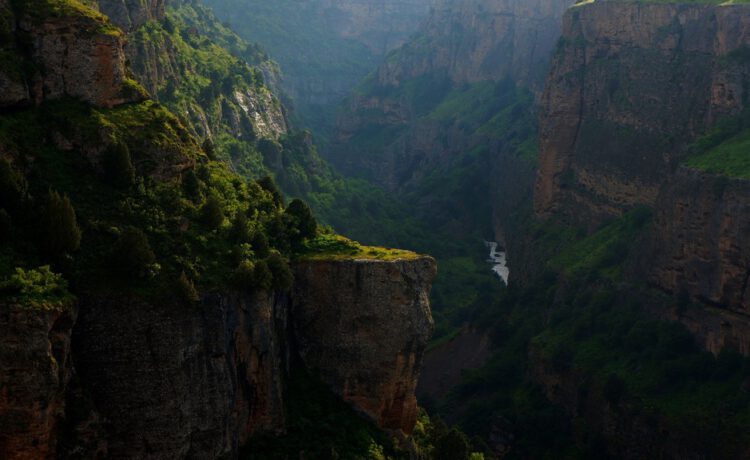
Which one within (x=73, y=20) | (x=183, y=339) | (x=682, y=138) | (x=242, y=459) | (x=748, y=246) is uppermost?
(x=682, y=138)

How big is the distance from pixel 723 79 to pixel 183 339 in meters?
85.4

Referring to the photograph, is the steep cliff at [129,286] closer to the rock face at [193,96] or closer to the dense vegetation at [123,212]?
the dense vegetation at [123,212]

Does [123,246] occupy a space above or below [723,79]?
below

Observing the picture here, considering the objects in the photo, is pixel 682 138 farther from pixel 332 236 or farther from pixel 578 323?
pixel 332 236

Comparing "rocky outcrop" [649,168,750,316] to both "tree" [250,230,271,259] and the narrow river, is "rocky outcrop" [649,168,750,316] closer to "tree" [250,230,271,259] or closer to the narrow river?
"tree" [250,230,271,259]

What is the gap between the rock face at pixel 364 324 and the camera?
196 feet

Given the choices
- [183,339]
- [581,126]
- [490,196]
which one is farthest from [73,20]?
[490,196]

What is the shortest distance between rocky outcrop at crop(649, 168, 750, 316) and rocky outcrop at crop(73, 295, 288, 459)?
54374 millimetres

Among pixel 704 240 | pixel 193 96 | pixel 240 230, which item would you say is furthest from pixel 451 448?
pixel 193 96

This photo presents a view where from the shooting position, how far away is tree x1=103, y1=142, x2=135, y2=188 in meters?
52.6

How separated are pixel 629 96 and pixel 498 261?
4484 centimetres

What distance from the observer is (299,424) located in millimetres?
57750

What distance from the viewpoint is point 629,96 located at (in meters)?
136

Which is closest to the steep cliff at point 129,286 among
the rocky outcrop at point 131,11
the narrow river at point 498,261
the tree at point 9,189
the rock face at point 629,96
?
the tree at point 9,189
